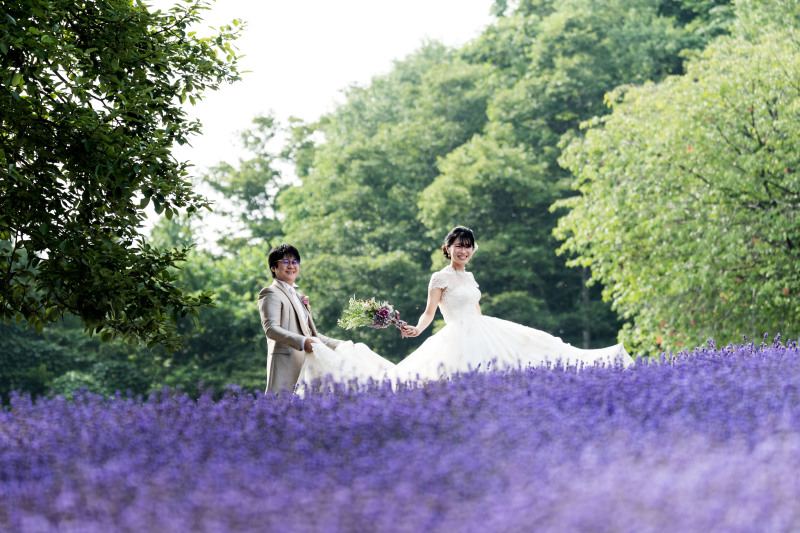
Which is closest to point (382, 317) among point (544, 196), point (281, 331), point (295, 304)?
point (295, 304)

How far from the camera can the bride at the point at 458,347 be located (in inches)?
321

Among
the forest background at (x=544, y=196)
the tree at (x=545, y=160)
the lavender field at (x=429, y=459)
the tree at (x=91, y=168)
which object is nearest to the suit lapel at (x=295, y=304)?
the tree at (x=91, y=168)

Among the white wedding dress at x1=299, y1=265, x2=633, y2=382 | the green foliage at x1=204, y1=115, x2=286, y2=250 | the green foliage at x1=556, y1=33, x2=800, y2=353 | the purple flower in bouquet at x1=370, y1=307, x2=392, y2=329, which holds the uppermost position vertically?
the green foliage at x1=204, y1=115, x2=286, y2=250

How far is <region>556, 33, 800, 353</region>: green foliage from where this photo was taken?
21.5 m

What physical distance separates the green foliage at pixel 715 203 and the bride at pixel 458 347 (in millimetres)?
12864

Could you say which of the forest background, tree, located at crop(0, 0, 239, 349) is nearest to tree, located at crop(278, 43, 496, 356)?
the forest background

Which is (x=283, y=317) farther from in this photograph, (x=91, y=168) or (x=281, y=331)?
(x=91, y=168)

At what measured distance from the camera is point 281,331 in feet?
26.1

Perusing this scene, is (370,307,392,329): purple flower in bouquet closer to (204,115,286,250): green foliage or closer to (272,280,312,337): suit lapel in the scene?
(272,280,312,337): suit lapel

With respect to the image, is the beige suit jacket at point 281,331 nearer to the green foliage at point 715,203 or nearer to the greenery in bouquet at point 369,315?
the greenery in bouquet at point 369,315

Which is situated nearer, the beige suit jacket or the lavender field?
the lavender field

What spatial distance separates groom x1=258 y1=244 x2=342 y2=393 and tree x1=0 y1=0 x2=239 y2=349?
4.11ft

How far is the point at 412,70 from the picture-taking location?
54.1m

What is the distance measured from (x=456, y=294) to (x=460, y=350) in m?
0.86
